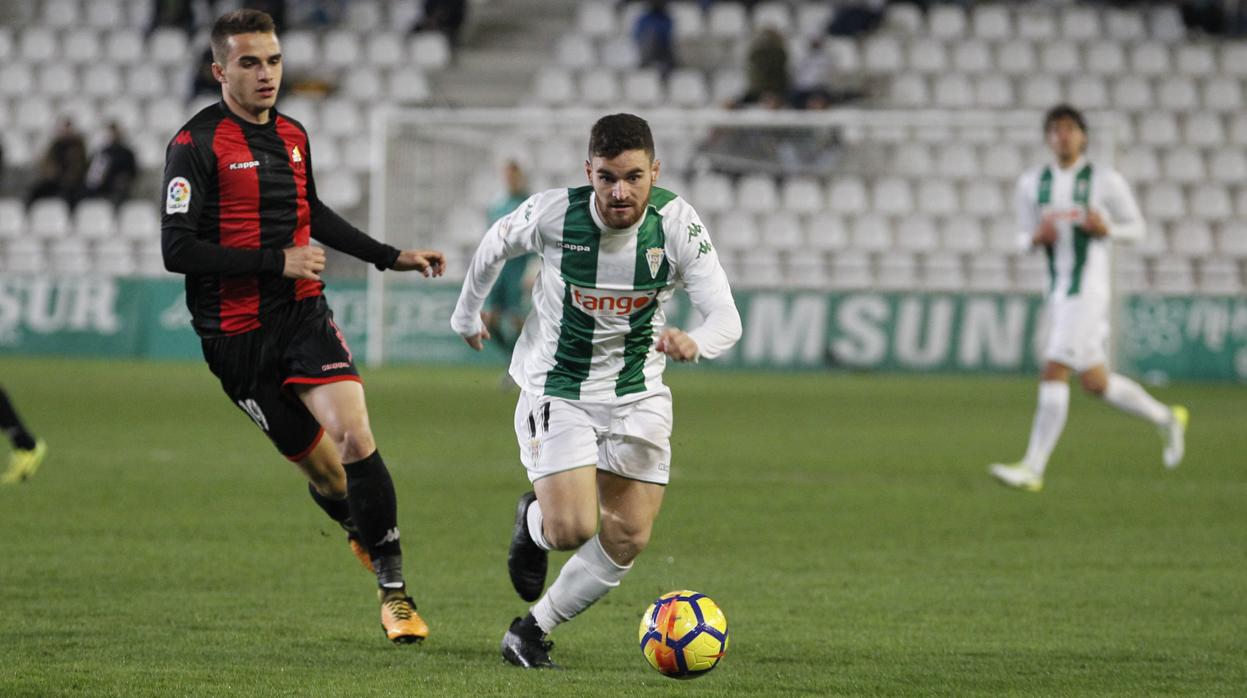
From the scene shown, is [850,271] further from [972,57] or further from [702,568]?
[702,568]

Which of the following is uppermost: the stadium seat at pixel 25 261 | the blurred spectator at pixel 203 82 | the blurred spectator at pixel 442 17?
the blurred spectator at pixel 442 17

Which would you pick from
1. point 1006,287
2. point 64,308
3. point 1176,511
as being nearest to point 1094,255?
point 1176,511

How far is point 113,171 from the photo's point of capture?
23094 mm

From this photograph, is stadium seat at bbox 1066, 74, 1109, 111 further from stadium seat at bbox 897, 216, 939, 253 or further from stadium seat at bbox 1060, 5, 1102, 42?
stadium seat at bbox 897, 216, 939, 253

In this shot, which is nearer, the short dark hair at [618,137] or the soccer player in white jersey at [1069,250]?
the short dark hair at [618,137]

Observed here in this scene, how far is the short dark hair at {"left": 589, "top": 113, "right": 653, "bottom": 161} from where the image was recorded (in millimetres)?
5145

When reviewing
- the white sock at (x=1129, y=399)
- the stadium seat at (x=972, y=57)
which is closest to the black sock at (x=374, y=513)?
the white sock at (x=1129, y=399)

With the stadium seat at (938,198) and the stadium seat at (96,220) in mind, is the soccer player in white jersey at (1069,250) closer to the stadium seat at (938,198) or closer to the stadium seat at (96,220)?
the stadium seat at (938,198)

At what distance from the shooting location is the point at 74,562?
708cm

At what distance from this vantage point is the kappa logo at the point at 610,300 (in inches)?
216

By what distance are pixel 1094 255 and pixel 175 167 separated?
6.54m

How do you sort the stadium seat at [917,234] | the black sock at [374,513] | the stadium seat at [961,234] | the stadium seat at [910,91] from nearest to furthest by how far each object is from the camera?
the black sock at [374,513] < the stadium seat at [961,234] < the stadium seat at [917,234] < the stadium seat at [910,91]

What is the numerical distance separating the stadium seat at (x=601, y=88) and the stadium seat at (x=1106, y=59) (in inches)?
264

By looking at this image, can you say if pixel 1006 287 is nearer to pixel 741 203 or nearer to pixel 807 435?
pixel 741 203
